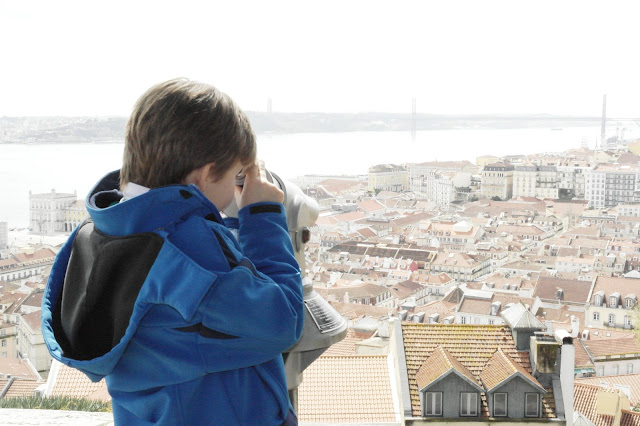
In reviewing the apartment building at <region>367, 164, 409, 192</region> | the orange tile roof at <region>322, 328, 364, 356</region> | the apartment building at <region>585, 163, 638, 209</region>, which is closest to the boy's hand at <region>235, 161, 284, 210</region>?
the orange tile roof at <region>322, 328, 364, 356</region>

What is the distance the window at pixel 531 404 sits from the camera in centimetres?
269

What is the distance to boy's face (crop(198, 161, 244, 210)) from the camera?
18.1 inches

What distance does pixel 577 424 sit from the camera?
15.5ft

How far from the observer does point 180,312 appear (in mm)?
416

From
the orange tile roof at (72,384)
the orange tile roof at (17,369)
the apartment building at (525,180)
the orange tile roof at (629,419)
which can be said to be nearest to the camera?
the orange tile roof at (72,384)

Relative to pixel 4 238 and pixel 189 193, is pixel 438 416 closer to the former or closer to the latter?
pixel 189 193

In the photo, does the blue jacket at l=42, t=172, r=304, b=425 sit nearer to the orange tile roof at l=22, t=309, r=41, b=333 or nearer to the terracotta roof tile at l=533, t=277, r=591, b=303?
the orange tile roof at l=22, t=309, r=41, b=333

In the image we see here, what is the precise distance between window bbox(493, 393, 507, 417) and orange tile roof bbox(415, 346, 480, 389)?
0.09 meters

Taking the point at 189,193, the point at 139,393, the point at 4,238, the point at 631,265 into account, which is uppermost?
the point at 189,193

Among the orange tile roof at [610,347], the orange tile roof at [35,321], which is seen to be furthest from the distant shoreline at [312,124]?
the orange tile roof at [610,347]

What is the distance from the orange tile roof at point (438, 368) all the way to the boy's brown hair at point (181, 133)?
243 centimetres

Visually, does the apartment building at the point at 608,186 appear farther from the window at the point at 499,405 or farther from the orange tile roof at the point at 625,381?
the window at the point at 499,405

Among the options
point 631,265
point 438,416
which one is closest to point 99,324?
point 438,416

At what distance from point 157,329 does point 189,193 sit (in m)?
0.08
